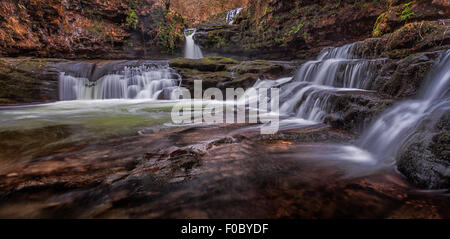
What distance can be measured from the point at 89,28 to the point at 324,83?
15209mm

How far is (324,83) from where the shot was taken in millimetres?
6641

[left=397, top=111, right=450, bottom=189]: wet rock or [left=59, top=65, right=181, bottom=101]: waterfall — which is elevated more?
[left=59, top=65, right=181, bottom=101]: waterfall

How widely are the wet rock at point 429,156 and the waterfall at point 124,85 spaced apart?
8950mm

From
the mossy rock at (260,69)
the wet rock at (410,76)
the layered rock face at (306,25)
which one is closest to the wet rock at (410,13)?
the layered rock face at (306,25)

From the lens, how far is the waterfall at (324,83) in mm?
4668

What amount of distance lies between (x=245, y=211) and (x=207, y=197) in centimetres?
33

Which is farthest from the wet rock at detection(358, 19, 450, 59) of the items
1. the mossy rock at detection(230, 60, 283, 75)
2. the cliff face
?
the cliff face

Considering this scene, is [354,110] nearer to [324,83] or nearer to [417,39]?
[417,39]

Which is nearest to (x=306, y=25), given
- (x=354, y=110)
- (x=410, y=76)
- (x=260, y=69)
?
(x=260, y=69)

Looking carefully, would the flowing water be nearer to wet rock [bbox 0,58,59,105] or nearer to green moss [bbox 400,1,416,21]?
green moss [bbox 400,1,416,21]

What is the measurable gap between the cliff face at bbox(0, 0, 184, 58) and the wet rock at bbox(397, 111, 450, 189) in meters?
15.6

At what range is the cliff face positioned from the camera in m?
10.5
